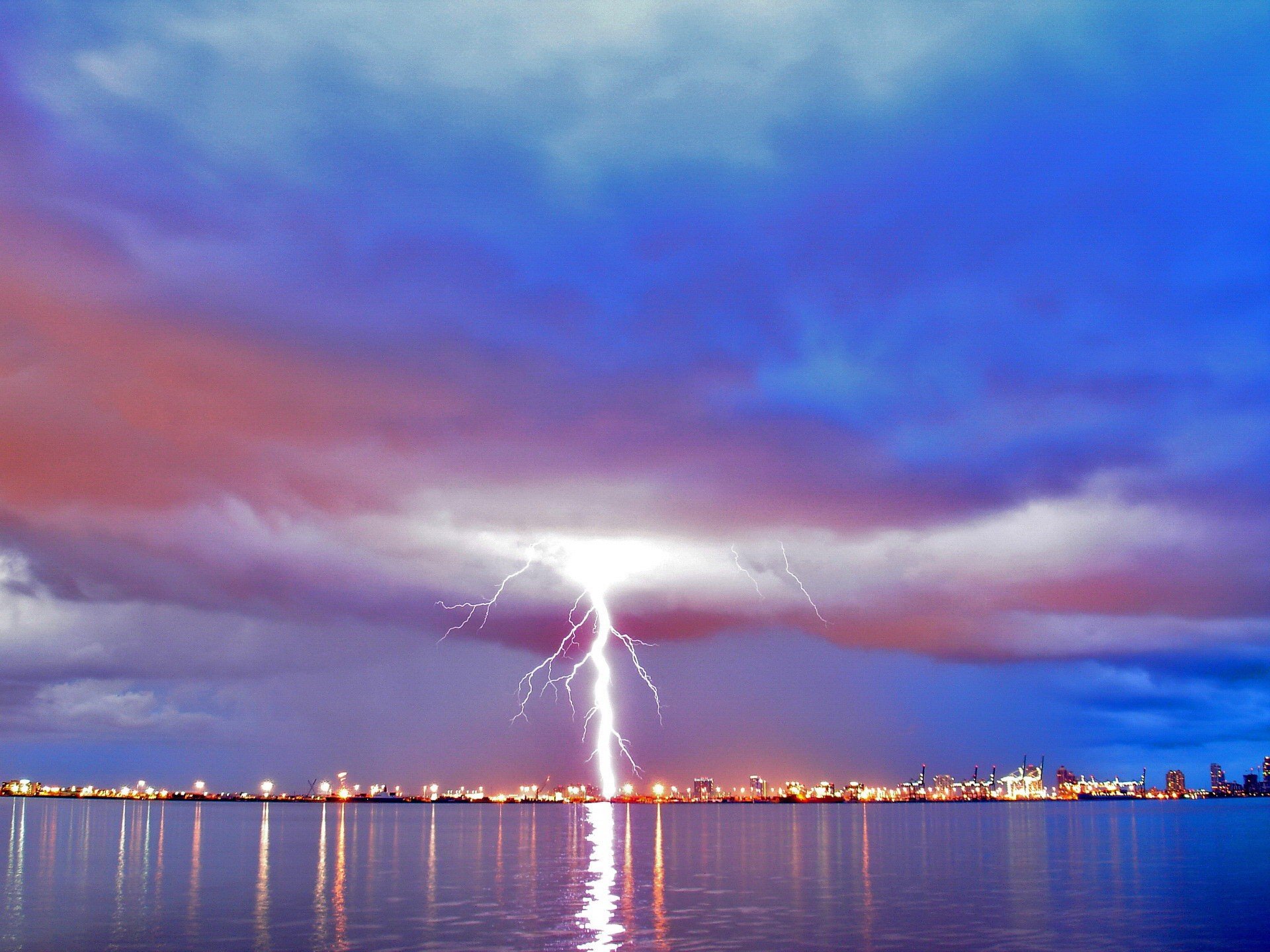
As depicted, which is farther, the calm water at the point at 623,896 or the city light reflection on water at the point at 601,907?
the calm water at the point at 623,896

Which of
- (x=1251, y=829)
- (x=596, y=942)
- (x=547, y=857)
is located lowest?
(x=1251, y=829)

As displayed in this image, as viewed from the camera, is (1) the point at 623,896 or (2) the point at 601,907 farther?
(1) the point at 623,896

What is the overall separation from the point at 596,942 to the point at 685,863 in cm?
4793

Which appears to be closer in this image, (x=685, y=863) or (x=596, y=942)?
(x=596, y=942)

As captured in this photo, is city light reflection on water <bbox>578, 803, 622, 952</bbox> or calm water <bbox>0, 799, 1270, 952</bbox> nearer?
city light reflection on water <bbox>578, 803, 622, 952</bbox>

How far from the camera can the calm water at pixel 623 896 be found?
152ft

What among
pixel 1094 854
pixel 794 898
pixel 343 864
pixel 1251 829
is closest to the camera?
pixel 794 898

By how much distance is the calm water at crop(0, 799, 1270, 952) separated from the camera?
4625 cm

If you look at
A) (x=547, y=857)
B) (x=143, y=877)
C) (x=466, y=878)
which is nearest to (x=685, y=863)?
(x=547, y=857)

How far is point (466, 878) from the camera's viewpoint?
73.4m

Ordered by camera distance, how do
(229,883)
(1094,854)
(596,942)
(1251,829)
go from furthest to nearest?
1. (1251,829)
2. (1094,854)
3. (229,883)
4. (596,942)

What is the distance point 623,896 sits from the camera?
205ft

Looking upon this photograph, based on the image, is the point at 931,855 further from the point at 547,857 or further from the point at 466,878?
the point at 466,878

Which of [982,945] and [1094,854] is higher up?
[982,945]
